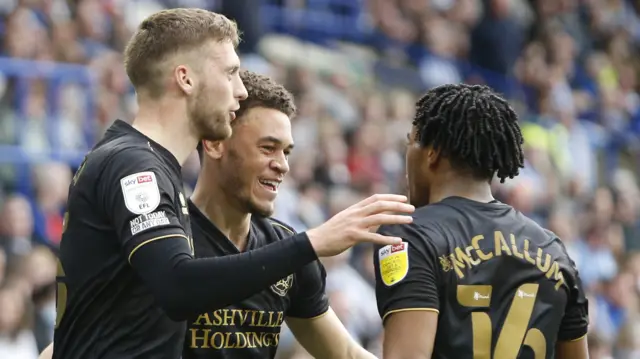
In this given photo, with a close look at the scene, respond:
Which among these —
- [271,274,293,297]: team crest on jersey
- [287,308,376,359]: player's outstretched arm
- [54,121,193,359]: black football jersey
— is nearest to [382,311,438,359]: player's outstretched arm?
[54,121,193,359]: black football jersey

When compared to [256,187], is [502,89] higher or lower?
lower

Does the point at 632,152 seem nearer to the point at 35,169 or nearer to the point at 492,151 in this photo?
the point at 35,169

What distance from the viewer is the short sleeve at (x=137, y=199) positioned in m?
4.37

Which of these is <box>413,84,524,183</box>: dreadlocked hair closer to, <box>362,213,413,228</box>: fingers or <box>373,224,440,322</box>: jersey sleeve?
<box>373,224,440,322</box>: jersey sleeve

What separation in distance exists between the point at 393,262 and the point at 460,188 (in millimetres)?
432

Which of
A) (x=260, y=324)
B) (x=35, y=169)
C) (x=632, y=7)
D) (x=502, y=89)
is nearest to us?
(x=260, y=324)

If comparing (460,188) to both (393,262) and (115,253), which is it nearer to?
(393,262)

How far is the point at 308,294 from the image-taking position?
5.59 m

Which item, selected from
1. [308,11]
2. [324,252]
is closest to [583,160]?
[308,11]

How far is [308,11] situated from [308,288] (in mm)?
11290

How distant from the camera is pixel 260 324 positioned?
5.35 m

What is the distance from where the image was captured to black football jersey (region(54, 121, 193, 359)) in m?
4.43

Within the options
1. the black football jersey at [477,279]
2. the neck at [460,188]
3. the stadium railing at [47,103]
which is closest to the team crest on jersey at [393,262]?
the black football jersey at [477,279]

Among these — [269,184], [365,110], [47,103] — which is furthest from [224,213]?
[365,110]
